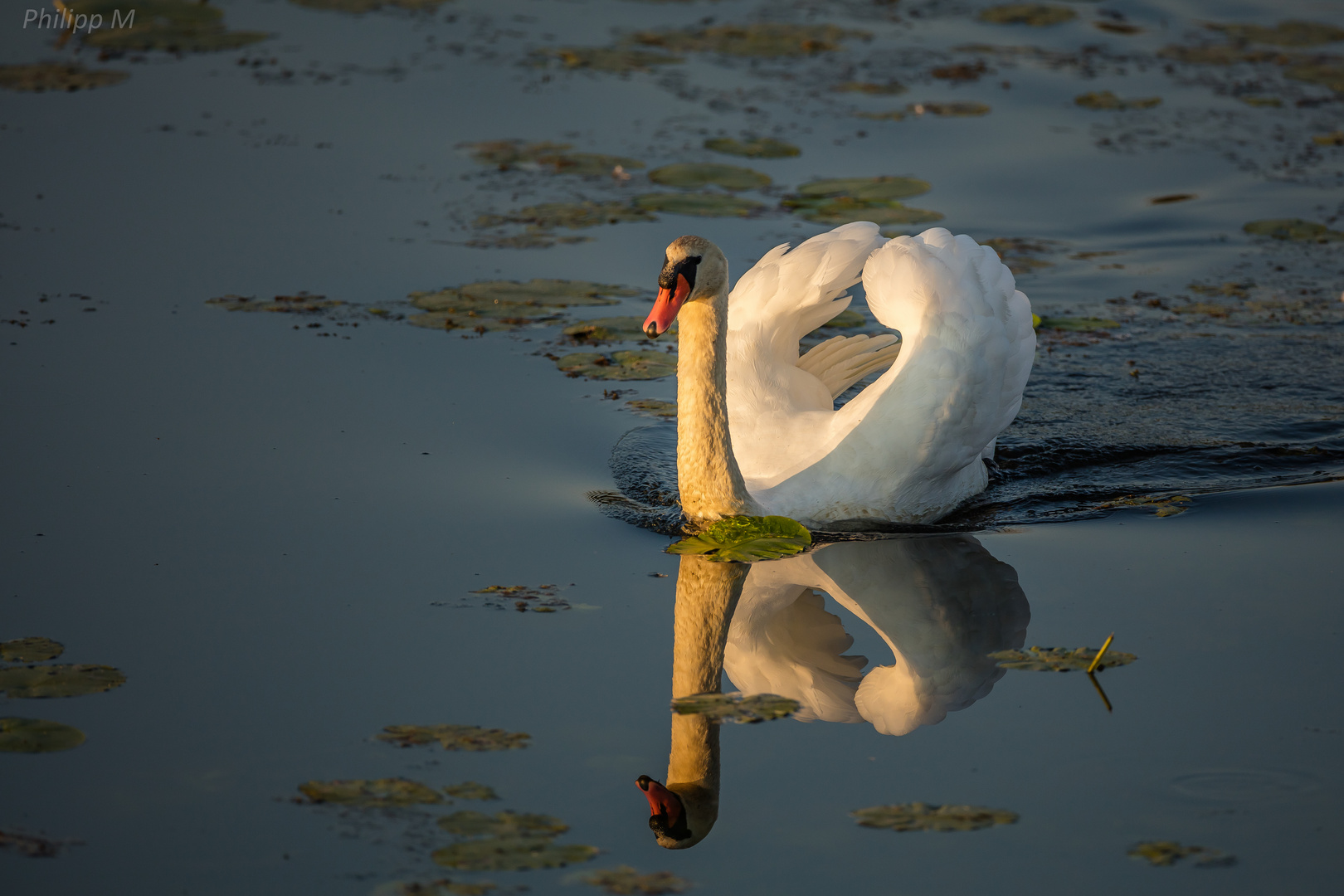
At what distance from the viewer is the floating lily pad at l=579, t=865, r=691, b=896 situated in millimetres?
3896

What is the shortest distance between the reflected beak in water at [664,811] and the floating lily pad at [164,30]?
1021cm

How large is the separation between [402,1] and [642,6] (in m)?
2.57

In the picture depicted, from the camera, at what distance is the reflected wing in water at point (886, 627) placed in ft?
16.7

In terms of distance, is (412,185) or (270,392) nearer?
(270,392)

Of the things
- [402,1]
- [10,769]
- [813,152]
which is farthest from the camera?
[402,1]

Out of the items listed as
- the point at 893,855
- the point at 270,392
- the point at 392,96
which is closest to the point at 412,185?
the point at 392,96

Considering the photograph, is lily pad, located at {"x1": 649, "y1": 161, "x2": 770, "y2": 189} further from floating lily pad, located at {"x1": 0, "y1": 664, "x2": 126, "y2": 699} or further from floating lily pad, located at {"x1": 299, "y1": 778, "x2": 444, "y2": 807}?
floating lily pad, located at {"x1": 299, "y1": 778, "x2": 444, "y2": 807}

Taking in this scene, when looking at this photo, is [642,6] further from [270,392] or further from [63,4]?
[270,392]

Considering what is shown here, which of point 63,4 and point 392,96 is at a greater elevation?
point 63,4

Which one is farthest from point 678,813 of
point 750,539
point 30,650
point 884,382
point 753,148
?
point 753,148

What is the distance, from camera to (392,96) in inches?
460

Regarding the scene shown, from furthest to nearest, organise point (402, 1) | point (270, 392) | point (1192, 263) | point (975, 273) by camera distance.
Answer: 1. point (402, 1)
2. point (1192, 263)
3. point (270, 392)
4. point (975, 273)

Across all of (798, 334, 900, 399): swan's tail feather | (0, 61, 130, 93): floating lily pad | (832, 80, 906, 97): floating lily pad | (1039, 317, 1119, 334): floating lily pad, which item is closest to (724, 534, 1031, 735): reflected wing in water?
(798, 334, 900, 399): swan's tail feather

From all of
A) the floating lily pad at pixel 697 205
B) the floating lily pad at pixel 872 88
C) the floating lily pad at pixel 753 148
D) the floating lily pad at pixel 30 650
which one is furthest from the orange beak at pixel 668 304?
the floating lily pad at pixel 872 88
